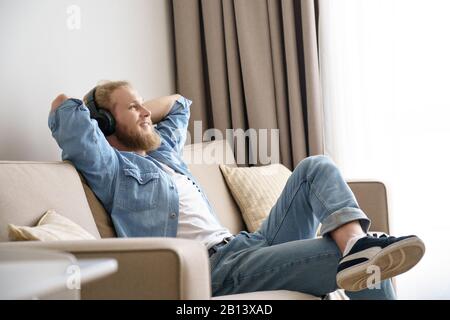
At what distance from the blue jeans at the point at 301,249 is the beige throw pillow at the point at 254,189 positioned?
727mm

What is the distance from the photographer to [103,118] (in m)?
2.13

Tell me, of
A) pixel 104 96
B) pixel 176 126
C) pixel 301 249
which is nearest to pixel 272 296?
pixel 301 249

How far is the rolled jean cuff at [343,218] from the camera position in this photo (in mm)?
1577

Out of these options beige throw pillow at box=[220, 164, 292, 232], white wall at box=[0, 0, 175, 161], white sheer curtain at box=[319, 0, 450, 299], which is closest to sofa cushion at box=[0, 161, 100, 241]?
white wall at box=[0, 0, 175, 161]

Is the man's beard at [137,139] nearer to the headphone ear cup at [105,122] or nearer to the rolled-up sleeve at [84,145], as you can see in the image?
the headphone ear cup at [105,122]

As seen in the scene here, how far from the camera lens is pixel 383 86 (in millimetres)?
3059

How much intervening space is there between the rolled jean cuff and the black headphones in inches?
32.9

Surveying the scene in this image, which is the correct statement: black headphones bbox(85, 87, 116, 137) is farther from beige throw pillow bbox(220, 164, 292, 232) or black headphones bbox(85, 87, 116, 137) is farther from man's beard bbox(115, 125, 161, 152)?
beige throw pillow bbox(220, 164, 292, 232)

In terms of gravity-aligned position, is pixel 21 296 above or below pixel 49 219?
above

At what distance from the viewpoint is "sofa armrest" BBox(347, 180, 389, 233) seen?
246cm

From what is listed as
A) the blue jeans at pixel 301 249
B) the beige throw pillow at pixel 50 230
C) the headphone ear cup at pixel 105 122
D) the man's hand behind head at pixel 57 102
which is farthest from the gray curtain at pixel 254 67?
the beige throw pillow at pixel 50 230
